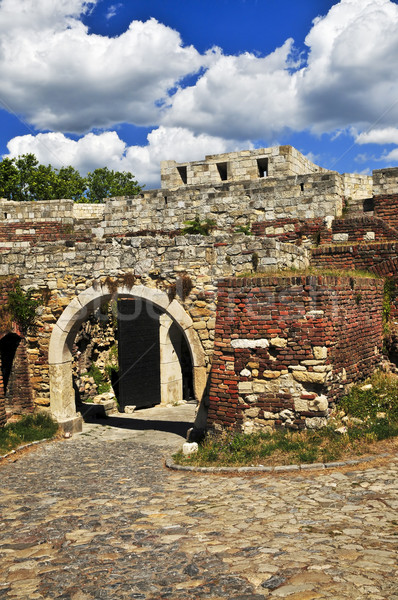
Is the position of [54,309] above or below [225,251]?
below

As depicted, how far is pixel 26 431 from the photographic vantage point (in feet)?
36.7

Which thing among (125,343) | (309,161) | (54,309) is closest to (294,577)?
(54,309)

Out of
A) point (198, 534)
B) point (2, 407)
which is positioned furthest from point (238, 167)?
point (198, 534)

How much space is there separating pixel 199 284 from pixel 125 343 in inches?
324

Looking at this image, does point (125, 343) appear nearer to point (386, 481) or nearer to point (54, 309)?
point (54, 309)

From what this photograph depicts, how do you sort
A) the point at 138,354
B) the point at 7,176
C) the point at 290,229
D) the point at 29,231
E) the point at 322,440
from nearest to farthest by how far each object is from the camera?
the point at 322,440 → the point at 290,229 → the point at 29,231 → the point at 138,354 → the point at 7,176

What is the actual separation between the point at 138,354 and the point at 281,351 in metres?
10.7

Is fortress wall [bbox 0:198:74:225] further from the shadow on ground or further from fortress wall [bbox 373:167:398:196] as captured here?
fortress wall [bbox 373:167:398:196]

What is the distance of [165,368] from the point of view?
18.7 metres

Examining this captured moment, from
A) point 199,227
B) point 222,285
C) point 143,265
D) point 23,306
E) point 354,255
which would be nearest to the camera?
point 222,285

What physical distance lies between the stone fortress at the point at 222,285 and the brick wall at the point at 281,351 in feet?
0.07

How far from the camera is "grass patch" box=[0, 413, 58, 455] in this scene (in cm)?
1047

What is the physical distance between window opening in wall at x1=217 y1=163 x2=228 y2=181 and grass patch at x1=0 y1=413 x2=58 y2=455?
966 centimetres

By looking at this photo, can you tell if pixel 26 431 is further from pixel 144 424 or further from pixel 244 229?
pixel 244 229
